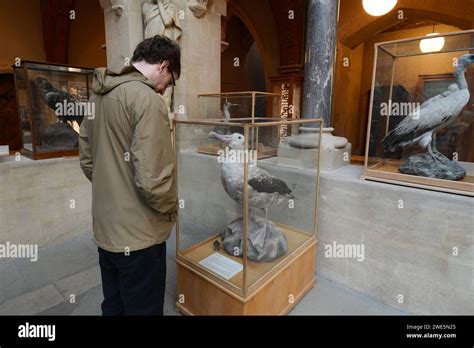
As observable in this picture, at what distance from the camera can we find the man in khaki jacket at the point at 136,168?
145 cm

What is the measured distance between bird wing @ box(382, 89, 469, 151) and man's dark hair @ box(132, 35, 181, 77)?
1886mm

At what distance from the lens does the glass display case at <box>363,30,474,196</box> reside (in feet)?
7.14

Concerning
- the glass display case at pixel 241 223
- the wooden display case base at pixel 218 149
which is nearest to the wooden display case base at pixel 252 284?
the glass display case at pixel 241 223

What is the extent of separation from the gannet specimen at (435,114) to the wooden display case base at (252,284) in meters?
1.20

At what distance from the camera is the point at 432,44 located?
2287 mm

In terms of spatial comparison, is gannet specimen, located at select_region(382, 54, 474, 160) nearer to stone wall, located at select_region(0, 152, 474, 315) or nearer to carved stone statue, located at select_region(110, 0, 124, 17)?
stone wall, located at select_region(0, 152, 474, 315)

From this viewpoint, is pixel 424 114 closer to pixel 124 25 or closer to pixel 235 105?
pixel 235 105

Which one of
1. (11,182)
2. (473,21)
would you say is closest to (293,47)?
(473,21)

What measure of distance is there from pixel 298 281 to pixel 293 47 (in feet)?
22.5

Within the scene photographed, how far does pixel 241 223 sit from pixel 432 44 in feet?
6.82

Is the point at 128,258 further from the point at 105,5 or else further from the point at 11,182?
the point at 105,5

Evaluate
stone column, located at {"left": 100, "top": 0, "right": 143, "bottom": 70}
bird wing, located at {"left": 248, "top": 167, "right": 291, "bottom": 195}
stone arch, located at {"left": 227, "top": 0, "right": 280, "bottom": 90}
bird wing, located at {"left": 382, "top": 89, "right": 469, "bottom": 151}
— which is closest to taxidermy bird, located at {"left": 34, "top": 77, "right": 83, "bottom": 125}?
stone column, located at {"left": 100, "top": 0, "right": 143, "bottom": 70}

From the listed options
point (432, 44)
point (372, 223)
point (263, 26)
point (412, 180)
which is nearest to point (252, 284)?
point (372, 223)

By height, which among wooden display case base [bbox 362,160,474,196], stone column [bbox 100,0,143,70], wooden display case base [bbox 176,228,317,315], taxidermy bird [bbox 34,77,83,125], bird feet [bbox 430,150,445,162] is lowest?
wooden display case base [bbox 176,228,317,315]
